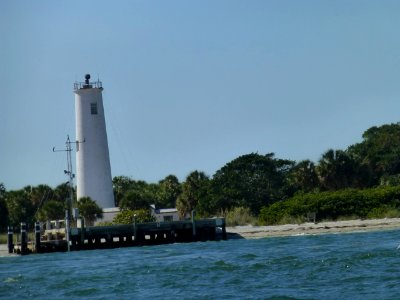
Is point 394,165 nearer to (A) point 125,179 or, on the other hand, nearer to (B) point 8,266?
(A) point 125,179

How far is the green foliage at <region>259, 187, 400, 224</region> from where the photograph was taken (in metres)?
73.8

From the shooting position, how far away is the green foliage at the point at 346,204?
7375 cm

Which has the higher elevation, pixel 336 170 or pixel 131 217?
pixel 336 170

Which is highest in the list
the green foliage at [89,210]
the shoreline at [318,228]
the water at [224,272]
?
the green foliage at [89,210]

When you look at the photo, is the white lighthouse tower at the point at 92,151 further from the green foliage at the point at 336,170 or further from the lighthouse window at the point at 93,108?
the green foliage at the point at 336,170

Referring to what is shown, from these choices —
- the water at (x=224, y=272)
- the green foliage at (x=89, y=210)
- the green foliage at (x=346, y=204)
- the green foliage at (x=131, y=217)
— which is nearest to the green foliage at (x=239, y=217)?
the green foliage at (x=346, y=204)

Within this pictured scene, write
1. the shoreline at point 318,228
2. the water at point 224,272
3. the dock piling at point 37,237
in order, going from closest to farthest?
the water at point 224,272, the dock piling at point 37,237, the shoreline at point 318,228

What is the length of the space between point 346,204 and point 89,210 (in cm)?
1506

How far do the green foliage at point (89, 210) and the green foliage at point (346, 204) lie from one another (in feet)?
34.7

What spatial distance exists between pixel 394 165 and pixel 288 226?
2120cm

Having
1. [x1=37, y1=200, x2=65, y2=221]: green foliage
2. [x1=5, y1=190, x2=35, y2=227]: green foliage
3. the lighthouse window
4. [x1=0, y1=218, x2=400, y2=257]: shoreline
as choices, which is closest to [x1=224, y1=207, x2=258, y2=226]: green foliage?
[x1=0, y1=218, x2=400, y2=257]: shoreline

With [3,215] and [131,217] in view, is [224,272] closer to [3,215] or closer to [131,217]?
[131,217]

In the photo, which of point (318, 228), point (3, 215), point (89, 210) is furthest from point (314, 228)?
point (3, 215)

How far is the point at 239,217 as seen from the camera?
79.1 meters
